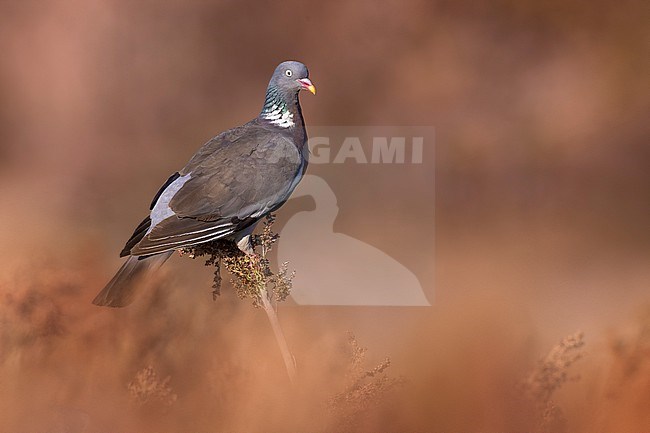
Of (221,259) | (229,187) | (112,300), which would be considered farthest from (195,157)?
(112,300)

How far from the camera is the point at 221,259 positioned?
370cm

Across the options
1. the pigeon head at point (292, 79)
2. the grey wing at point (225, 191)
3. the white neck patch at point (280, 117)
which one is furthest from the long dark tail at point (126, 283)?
the pigeon head at point (292, 79)

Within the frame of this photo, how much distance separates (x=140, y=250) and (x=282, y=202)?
2.37ft

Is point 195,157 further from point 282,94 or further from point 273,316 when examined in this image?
point 273,316

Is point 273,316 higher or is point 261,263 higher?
point 261,263

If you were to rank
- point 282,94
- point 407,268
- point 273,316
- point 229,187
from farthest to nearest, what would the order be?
point 407,268 < point 282,94 < point 229,187 < point 273,316

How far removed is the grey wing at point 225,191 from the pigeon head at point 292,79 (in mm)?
257

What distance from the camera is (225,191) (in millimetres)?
3631

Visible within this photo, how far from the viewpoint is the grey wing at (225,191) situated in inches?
136

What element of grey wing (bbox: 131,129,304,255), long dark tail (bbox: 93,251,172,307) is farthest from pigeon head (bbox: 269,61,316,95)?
long dark tail (bbox: 93,251,172,307)

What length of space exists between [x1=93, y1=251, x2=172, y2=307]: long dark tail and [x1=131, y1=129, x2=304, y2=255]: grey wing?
0.38 ft

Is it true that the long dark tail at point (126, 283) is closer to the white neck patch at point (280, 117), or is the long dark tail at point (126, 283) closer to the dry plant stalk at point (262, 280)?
the dry plant stalk at point (262, 280)

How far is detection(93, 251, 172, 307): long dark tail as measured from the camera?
3.54m

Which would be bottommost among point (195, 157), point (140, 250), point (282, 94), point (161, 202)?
point (140, 250)
